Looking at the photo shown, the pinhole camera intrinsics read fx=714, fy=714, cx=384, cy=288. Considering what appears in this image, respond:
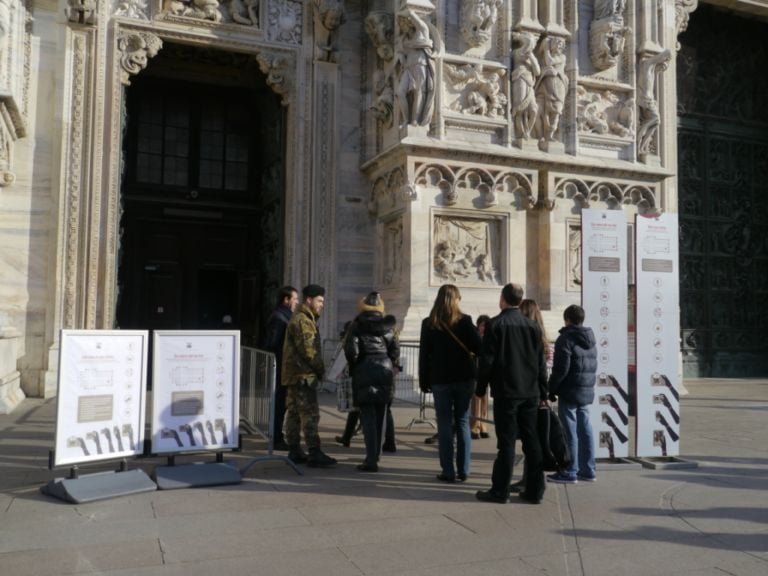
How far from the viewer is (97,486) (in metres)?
5.69

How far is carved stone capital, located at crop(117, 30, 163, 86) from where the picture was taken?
1260 centimetres

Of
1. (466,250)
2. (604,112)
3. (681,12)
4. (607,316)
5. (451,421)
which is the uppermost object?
(681,12)

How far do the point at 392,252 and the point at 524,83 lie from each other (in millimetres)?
3892

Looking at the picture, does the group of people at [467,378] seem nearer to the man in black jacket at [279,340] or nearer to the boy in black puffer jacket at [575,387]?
Result: the boy in black puffer jacket at [575,387]

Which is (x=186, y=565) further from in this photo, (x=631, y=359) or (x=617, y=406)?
(x=631, y=359)

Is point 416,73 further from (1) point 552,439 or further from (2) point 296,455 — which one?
(1) point 552,439

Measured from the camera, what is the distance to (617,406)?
7.07 meters

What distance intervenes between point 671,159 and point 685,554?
12.0 m

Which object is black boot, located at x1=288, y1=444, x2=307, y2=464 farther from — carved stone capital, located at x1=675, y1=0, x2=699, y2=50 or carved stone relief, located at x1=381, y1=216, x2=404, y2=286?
carved stone capital, located at x1=675, y1=0, x2=699, y2=50

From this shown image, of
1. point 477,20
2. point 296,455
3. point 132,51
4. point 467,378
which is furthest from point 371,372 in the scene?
point 132,51

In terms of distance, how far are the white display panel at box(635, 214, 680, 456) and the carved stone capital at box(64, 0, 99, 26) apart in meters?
9.94

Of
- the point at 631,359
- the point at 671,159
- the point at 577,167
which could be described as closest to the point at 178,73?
the point at 577,167

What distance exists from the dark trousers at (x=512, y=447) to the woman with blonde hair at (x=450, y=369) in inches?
25.5

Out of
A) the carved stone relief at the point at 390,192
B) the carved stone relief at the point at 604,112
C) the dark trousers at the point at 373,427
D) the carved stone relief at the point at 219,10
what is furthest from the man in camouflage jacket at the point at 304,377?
the carved stone relief at the point at 604,112
